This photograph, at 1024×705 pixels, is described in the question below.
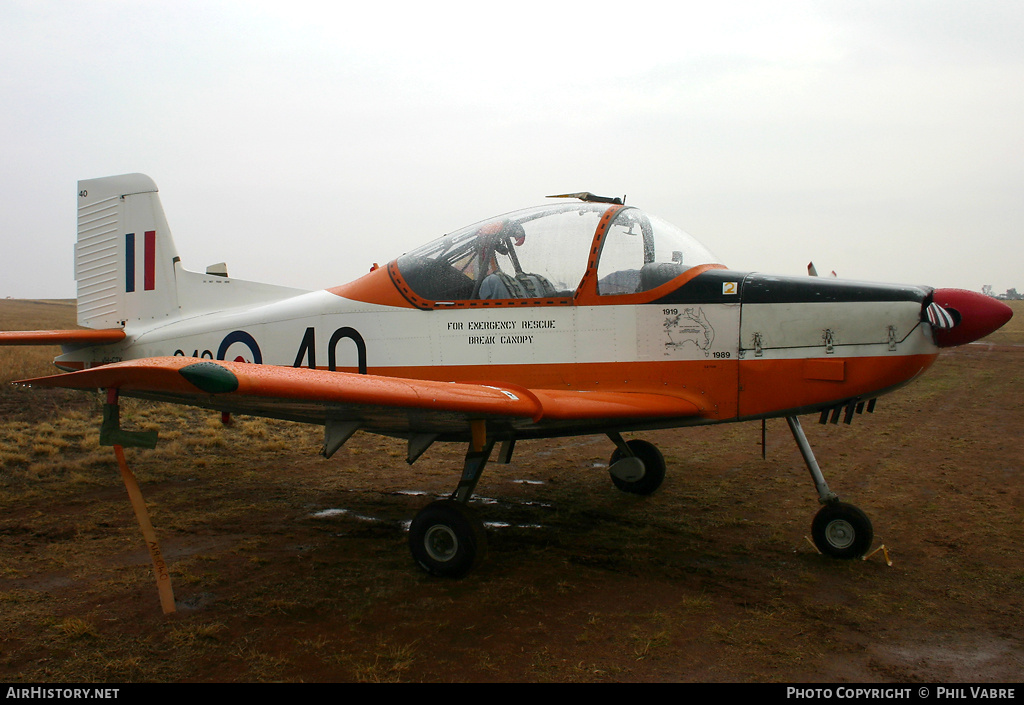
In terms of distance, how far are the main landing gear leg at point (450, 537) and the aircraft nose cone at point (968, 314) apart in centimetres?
316

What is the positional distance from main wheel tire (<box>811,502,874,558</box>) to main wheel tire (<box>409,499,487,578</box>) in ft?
8.35

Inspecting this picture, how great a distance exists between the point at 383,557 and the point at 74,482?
4095 millimetres

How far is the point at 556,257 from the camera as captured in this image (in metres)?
5.04

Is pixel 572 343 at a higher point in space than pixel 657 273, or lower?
lower

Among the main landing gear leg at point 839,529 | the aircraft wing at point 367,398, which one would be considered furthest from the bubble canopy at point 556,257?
the main landing gear leg at point 839,529

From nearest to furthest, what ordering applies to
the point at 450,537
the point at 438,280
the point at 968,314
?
the point at 968,314, the point at 450,537, the point at 438,280

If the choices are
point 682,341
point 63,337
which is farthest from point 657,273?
point 63,337

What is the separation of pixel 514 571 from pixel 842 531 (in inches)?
96.7

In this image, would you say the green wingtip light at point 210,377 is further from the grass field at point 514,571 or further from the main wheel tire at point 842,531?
the main wheel tire at point 842,531

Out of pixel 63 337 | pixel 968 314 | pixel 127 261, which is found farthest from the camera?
pixel 127 261

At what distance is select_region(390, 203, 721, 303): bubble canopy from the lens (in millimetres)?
4922

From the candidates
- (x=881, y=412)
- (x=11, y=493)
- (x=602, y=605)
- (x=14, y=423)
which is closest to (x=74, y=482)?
(x=11, y=493)

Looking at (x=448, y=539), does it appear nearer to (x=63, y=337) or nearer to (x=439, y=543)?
(x=439, y=543)
